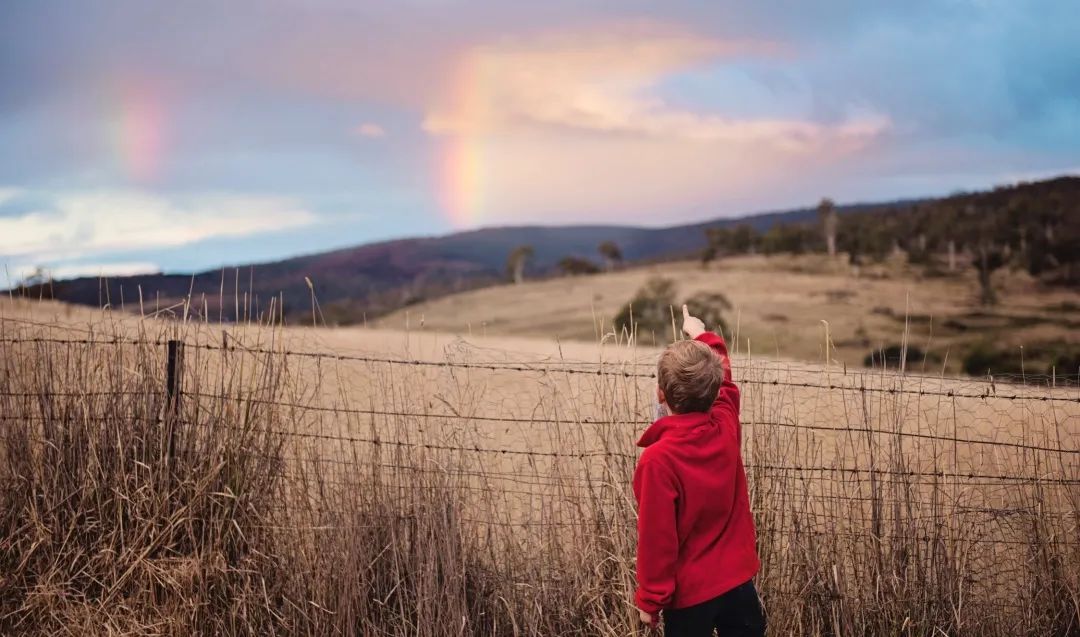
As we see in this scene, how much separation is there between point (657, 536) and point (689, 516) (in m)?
0.15

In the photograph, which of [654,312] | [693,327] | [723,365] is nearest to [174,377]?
[693,327]

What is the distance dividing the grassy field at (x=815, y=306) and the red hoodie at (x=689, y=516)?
39377 millimetres

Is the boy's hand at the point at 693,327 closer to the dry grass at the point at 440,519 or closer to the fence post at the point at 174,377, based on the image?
the dry grass at the point at 440,519

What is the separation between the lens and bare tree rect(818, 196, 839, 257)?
6669 cm

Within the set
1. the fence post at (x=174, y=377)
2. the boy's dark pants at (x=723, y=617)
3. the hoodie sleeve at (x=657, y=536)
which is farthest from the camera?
the fence post at (x=174, y=377)

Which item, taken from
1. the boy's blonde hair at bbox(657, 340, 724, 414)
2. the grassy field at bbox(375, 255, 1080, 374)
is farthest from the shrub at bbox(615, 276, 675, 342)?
the boy's blonde hair at bbox(657, 340, 724, 414)

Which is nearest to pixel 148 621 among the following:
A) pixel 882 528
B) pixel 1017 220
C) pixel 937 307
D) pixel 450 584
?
pixel 450 584

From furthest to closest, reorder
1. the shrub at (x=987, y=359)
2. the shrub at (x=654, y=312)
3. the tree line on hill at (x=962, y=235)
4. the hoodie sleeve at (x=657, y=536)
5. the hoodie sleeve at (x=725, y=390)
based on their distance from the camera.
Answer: the tree line on hill at (x=962, y=235)
the shrub at (x=654, y=312)
the shrub at (x=987, y=359)
the hoodie sleeve at (x=725, y=390)
the hoodie sleeve at (x=657, y=536)

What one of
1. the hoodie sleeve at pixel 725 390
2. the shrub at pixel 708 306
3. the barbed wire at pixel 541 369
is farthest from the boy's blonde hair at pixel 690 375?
the shrub at pixel 708 306

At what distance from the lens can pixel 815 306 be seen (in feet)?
176

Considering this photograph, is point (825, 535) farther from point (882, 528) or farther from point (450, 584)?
point (450, 584)

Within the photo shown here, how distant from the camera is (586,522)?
474 cm

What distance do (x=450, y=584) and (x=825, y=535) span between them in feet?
6.09

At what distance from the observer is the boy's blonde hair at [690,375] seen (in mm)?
3229
